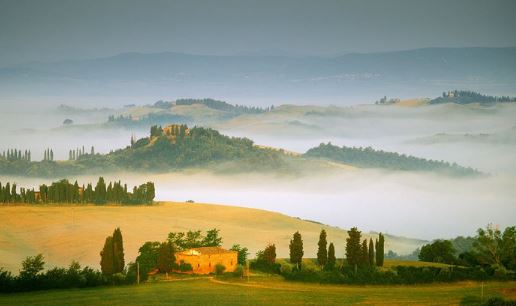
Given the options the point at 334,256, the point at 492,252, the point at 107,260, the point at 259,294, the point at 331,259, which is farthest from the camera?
the point at 492,252

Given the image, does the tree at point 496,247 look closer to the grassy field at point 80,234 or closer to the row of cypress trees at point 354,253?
the row of cypress trees at point 354,253

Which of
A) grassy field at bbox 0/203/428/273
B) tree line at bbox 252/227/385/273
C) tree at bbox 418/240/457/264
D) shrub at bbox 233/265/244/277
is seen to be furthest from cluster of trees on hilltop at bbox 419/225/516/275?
grassy field at bbox 0/203/428/273

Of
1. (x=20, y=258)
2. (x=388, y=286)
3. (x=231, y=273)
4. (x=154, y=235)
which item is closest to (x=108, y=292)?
(x=231, y=273)

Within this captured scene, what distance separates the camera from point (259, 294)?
97188 mm

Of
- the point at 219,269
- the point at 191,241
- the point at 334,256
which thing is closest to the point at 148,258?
the point at 219,269

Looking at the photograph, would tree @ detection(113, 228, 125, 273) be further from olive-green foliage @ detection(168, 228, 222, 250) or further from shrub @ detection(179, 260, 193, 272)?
olive-green foliage @ detection(168, 228, 222, 250)

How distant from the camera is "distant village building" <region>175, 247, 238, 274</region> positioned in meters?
119

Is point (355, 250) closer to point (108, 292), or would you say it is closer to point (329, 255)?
point (329, 255)

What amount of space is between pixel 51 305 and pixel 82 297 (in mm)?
5520

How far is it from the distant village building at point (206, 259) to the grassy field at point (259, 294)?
9.28m

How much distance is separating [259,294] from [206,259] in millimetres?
23321

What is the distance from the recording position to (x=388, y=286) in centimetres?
10706

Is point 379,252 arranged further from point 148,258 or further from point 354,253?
point 148,258

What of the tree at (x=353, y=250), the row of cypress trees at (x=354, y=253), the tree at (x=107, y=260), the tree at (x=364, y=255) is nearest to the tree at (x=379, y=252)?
the row of cypress trees at (x=354, y=253)
